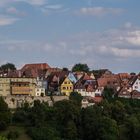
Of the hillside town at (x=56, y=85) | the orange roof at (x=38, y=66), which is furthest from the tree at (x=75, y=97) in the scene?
the orange roof at (x=38, y=66)

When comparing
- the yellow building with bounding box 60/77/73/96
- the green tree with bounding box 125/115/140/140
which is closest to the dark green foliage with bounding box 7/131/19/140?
the green tree with bounding box 125/115/140/140

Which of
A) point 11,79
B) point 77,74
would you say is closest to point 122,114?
point 11,79

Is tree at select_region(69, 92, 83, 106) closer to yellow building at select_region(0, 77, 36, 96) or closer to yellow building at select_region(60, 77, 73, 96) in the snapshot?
yellow building at select_region(0, 77, 36, 96)

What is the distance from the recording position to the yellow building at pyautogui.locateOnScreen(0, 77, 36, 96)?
83938 mm

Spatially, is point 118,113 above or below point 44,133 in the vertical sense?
above

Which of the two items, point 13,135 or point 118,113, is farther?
point 118,113

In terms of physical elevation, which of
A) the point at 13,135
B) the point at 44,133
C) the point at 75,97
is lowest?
the point at 13,135

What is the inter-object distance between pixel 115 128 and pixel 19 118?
35.9 ft

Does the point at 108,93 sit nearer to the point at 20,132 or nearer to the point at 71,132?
the point at 71,132

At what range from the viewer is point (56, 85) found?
9438cm

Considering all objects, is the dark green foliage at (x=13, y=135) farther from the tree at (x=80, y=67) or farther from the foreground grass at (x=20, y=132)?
the tree at (x=80, y=67)

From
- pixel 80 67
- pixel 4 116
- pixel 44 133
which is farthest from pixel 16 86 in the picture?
pixel 80 67

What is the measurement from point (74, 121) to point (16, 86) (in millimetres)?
15819

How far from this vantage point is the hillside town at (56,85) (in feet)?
273
